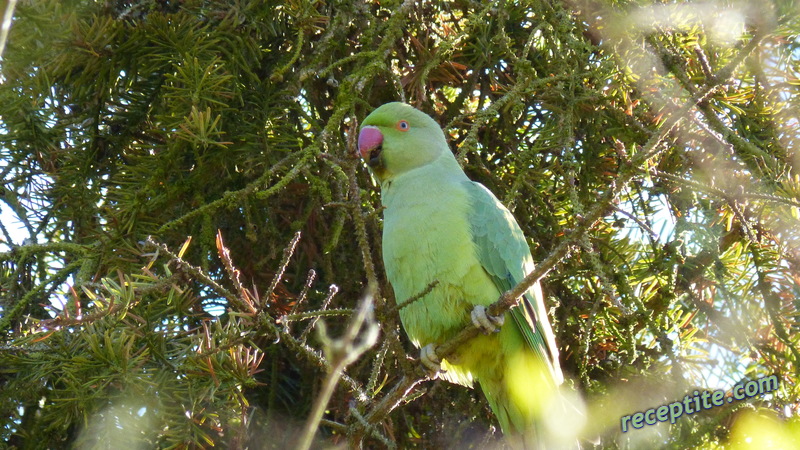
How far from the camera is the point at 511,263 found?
2271 millimetres

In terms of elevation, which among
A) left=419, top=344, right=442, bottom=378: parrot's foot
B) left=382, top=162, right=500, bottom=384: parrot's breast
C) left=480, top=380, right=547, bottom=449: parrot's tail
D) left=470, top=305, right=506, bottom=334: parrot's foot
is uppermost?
left=382, top=162, right=500, bottom=384: parrot's breast

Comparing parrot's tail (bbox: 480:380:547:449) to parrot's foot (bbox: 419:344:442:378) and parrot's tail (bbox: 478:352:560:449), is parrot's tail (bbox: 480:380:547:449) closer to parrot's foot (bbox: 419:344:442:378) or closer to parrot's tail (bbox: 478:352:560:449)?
parrot's tail (bbox: 478:352:560:449)

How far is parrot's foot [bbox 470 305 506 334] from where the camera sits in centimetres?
208

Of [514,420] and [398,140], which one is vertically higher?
[398,140]

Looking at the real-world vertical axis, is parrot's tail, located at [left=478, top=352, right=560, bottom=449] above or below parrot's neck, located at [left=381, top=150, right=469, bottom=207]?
below

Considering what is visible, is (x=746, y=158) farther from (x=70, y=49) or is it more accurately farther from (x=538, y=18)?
(x=70, y=49)

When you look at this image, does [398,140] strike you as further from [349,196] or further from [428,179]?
[349,196]

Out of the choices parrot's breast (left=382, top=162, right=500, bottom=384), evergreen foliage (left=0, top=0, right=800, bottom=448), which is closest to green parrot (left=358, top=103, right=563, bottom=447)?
parrot's breast (left=382, top=162, right=500, bottom=384)

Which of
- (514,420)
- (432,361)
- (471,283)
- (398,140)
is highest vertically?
(398,140)

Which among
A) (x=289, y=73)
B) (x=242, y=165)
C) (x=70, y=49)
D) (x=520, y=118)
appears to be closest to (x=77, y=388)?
(x=242, y=165)

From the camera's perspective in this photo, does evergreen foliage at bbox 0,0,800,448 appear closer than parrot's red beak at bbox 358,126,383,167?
Yes

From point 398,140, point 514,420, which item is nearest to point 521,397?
point 514,420

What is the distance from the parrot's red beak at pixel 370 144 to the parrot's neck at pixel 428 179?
0.11m

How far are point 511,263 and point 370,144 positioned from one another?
0.69 m
